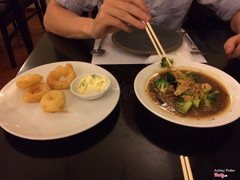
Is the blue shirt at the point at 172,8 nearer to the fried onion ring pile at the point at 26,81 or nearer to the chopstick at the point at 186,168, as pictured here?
the fried onion ring pile at the point at 26,81

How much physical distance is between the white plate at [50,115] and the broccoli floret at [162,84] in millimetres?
238

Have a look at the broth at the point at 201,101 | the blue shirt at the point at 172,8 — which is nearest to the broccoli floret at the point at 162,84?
the broth at the point at 201,101

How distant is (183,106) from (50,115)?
67 cm

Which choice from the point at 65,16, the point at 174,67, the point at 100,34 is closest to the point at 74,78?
the point at 100,34

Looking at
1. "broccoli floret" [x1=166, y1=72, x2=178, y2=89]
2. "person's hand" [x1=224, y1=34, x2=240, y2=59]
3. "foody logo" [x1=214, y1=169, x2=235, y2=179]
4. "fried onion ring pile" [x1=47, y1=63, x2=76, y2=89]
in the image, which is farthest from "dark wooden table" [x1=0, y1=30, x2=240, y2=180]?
"person's hand" [x1=224, y1=34, x2=240, y2=59]

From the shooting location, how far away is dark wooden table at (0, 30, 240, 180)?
75 cm

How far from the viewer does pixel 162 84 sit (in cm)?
108

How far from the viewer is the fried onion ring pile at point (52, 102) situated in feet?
3.08

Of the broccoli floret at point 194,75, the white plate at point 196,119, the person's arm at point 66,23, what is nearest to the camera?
the white plate at point 196,119

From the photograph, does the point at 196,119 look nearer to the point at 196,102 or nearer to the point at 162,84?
the point at 196,102

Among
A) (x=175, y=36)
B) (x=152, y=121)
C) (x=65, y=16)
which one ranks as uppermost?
(x=65, y=16)

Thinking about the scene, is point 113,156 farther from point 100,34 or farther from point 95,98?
point 100,34

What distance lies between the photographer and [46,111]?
96 centimetres

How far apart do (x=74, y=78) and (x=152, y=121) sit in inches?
21.3
